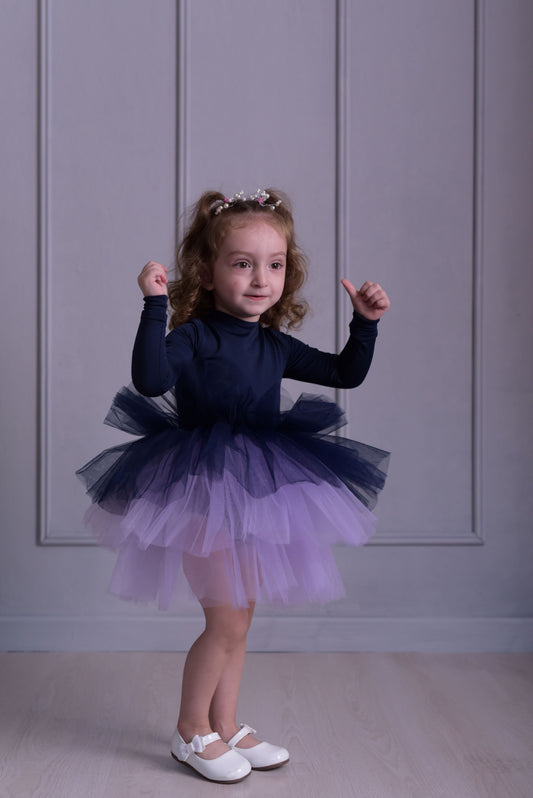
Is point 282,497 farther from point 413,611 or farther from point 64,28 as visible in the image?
point 64,28

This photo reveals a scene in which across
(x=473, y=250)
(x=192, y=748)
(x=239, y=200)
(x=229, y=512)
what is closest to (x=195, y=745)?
(x=192, y=748)

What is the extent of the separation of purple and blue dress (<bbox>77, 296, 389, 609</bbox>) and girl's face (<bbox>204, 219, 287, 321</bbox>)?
0.06 meters

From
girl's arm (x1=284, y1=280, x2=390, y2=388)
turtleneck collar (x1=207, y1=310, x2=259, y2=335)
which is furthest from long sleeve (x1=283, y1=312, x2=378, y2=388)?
turtleneck collar (x1=207, y1=310, x2=259, y2=335)

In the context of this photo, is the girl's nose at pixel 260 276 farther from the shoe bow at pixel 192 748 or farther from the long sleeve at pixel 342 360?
the shoe bow at pixel 192 748

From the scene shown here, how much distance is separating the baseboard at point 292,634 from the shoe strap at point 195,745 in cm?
69

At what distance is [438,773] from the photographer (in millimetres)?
1343

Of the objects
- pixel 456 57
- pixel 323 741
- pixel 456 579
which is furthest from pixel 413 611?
pixel 456 57

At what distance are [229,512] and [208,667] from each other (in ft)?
0.99

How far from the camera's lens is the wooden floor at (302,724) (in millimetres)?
1306

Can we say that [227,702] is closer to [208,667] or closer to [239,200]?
[208,667]

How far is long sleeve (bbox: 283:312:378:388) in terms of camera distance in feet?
4.85

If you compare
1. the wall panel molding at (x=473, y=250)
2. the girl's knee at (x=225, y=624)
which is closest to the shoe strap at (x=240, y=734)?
the girl's knee at (x=225, y=624)

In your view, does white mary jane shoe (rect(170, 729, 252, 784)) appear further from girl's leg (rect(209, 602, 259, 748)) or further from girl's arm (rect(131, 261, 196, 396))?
girl's arm (rect(131, 261, 196, 396))

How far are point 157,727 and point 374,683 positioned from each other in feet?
1.75
